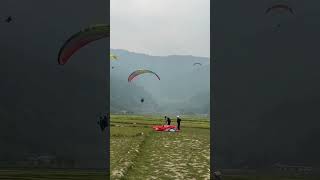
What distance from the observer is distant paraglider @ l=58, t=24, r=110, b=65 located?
42.7 feet

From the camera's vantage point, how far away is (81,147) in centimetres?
1328

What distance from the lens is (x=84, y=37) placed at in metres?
13.0

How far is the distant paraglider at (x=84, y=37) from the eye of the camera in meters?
13.0
